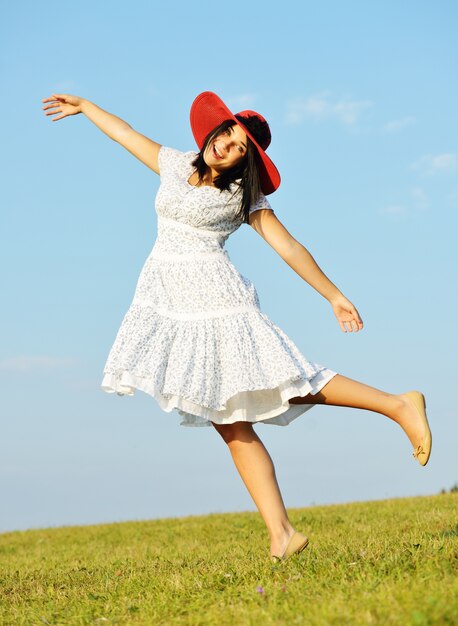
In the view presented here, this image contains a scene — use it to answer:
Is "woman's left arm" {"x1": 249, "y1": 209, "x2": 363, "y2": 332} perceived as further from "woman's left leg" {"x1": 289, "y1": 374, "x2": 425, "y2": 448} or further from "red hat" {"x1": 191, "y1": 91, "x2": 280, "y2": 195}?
"woman's left leg" {"x1": 289, "y1": 374, "x2": 425, "y2": 448}

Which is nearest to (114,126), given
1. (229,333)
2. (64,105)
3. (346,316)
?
(64,105)

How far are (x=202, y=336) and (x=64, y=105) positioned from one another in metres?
2.62

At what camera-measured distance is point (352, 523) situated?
1033cm

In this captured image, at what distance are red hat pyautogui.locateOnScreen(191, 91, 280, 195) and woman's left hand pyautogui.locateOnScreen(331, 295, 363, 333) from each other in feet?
3.58

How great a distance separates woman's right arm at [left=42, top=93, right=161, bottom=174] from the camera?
6520 millimetres

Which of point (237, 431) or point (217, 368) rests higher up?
point (217, 368)

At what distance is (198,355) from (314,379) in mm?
834

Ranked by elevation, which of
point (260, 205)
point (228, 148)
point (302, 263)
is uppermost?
point (228, 148)

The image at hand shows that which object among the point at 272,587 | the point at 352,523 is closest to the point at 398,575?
the point at 272,587

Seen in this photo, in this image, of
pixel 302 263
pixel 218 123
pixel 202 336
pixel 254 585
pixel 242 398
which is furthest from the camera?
pixel 218 123

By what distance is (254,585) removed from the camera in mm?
4801

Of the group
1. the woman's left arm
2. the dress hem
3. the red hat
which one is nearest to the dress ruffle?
the dress hem

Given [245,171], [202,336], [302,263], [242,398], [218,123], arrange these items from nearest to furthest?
[242,398], [202,336], [302,263], [245,171], [218,123]

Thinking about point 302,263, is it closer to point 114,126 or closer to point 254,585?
point 114,126
